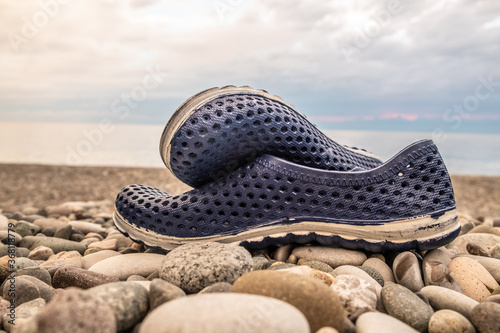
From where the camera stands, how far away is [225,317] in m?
1.31

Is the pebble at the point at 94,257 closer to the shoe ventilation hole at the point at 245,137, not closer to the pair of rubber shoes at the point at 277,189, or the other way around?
the pair of rubber shoes at the point at 277,189

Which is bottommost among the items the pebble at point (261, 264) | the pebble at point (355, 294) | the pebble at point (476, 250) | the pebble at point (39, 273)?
the pebble at point (39, 273)

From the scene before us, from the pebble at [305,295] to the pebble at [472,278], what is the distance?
3.31 feet

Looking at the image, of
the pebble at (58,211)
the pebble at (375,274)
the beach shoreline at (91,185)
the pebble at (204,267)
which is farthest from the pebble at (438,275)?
the beach shoreline at (91,185)

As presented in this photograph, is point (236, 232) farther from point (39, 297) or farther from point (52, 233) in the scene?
point (52, 233)

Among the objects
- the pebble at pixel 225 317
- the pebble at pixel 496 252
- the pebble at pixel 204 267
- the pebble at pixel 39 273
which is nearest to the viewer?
the pebble at pixel 225 317

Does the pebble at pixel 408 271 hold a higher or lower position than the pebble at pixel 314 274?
higher

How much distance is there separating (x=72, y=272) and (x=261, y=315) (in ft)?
3.80

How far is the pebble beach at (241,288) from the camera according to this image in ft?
4.45

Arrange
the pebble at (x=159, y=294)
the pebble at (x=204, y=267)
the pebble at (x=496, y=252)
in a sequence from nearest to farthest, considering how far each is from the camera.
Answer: the pebble at (x=159, y=294), the pebble at (x=204, y=267), the pebble at (x=496, y=252)

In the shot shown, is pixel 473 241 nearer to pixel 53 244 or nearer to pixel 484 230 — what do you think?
pixel 484 230

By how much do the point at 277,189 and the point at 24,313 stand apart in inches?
56.0

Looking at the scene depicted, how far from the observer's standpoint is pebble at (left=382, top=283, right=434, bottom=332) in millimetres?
1797

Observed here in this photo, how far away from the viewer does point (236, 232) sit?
8.55ft
